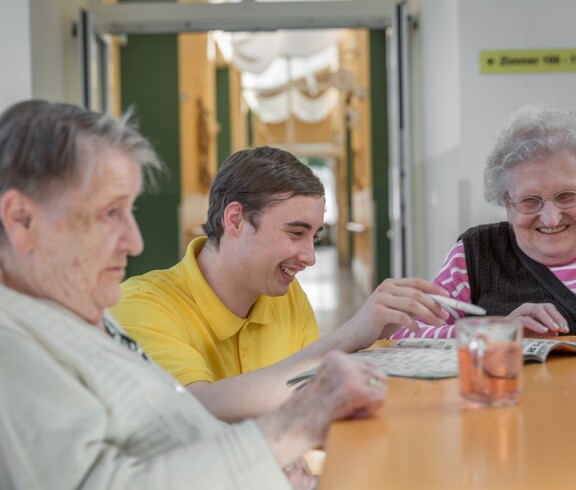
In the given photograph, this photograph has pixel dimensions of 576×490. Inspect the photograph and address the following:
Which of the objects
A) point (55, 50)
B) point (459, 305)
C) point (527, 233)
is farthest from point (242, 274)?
point (55, 50)

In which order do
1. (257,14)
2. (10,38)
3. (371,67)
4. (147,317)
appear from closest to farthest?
(147,317), (10,38), (257,14), (371,67)

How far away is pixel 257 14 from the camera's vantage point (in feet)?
20.1

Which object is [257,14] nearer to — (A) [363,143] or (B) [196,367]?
(B) [196,367]

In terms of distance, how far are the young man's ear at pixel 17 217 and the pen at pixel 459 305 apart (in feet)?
2.63

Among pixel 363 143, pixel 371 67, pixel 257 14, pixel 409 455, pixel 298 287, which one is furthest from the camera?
pixel 363 143

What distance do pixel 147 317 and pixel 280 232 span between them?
436 mm

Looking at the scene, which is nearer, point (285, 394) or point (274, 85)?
point (285, 394)

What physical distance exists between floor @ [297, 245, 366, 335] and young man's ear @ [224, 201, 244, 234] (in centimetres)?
475

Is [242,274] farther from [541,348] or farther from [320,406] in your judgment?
[320,406]

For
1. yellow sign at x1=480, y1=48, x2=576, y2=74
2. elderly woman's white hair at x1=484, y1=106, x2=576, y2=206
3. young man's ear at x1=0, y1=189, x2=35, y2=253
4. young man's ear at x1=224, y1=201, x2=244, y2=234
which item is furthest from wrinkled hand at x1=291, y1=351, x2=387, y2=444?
yellow sign at x1=480, y1=48, x2=576, y2=74

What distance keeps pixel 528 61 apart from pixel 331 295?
5790 millimetres

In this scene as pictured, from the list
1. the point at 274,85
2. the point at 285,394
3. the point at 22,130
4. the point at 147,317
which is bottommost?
the point at 285,394

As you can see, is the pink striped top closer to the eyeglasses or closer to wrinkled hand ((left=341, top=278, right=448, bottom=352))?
the eyeglasses

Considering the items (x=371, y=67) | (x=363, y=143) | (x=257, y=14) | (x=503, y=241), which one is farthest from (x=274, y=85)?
(x=503, y=241)
